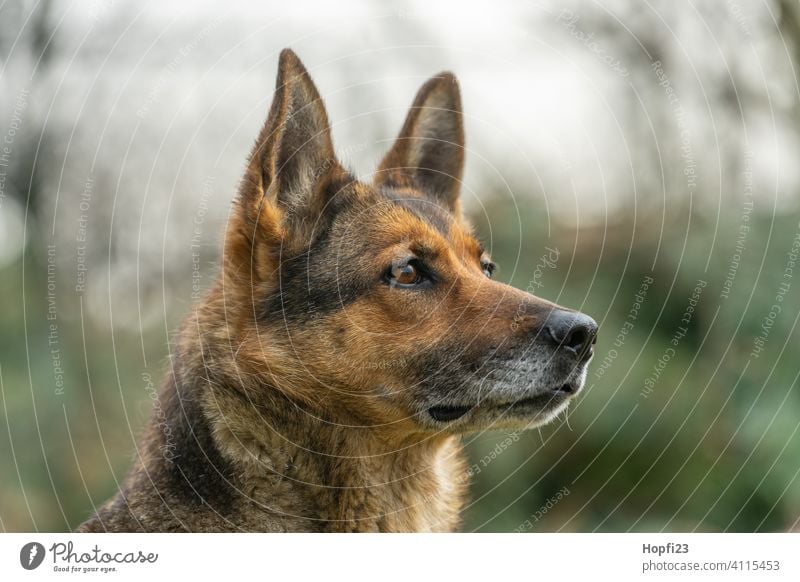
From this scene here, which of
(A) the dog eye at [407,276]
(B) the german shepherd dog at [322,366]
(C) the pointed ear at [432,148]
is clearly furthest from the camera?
(C) the pointed ear at [432,148]

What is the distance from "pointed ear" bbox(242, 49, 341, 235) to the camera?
556 centimetres

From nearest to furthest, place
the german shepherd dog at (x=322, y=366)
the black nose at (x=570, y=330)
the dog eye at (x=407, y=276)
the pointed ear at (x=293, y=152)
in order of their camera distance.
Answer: the black nose at (x=570, y=330) < the german shepherd dog at (x=322, y=366) < the pointed ear at (x=293, y=152) < the dog eye at (x=407, y=276)

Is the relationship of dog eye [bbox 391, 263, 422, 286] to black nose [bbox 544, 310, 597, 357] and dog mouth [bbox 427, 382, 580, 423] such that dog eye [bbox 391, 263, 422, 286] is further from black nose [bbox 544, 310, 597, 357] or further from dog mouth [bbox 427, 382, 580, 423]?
black nose [bbox 544, 310, 597, 357]

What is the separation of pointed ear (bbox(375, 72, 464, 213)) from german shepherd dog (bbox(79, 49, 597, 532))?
0.84 meters

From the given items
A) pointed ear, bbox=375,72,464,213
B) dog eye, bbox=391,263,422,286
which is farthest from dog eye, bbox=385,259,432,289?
pointed ear, bbox=375,72,464,213

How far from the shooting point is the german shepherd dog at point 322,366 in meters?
5.38

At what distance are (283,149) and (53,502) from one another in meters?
6.37

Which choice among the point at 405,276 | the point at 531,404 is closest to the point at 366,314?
the point at 405,276

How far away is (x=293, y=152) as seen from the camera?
231 inches

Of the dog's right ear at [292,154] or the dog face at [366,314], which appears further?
the dog's right ear at [292,154]
